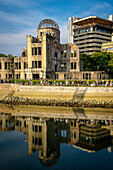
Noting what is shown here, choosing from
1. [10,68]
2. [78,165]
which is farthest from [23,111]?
[10,68]

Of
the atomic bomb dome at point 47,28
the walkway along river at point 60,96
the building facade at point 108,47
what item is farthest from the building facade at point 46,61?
the building facade at point 108,47

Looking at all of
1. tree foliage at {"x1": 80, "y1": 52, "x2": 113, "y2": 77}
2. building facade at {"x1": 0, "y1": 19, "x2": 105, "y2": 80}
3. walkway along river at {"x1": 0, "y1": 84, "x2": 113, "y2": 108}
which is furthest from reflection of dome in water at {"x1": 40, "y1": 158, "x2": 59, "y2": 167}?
tree foliage at {"x1": 80, "y1": 52, "x2": 113, "y2": 77}

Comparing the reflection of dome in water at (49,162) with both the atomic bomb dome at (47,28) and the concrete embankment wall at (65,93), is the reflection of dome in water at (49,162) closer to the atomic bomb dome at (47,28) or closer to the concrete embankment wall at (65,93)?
the concrete embankment wall at (65,93)

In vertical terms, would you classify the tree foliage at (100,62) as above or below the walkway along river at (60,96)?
above

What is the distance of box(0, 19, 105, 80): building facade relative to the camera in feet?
211

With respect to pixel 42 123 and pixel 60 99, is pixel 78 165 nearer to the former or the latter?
pixel 42 123

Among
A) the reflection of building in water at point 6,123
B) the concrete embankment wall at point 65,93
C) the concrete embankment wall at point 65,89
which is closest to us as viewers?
the reflection of building in water at point 6,123

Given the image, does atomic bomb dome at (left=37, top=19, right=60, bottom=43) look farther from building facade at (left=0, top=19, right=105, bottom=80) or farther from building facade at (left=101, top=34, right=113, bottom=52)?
building facade at (left=101, top=34, right=113, bottom=52)

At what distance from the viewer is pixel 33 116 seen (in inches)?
1292

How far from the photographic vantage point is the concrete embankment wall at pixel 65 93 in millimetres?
41787

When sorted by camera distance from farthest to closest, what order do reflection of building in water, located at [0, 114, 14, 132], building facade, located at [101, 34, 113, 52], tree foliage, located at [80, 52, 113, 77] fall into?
building facade, located at [101, 34, 113, 52] → tree foliage, located at [80, 52, 113, 77] → reflection of building in water, located at [0, 114, 14, 132]

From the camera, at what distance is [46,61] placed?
64.6 m

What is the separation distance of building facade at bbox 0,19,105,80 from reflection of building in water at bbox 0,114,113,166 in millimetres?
34990

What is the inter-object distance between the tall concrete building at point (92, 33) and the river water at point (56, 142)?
118m
